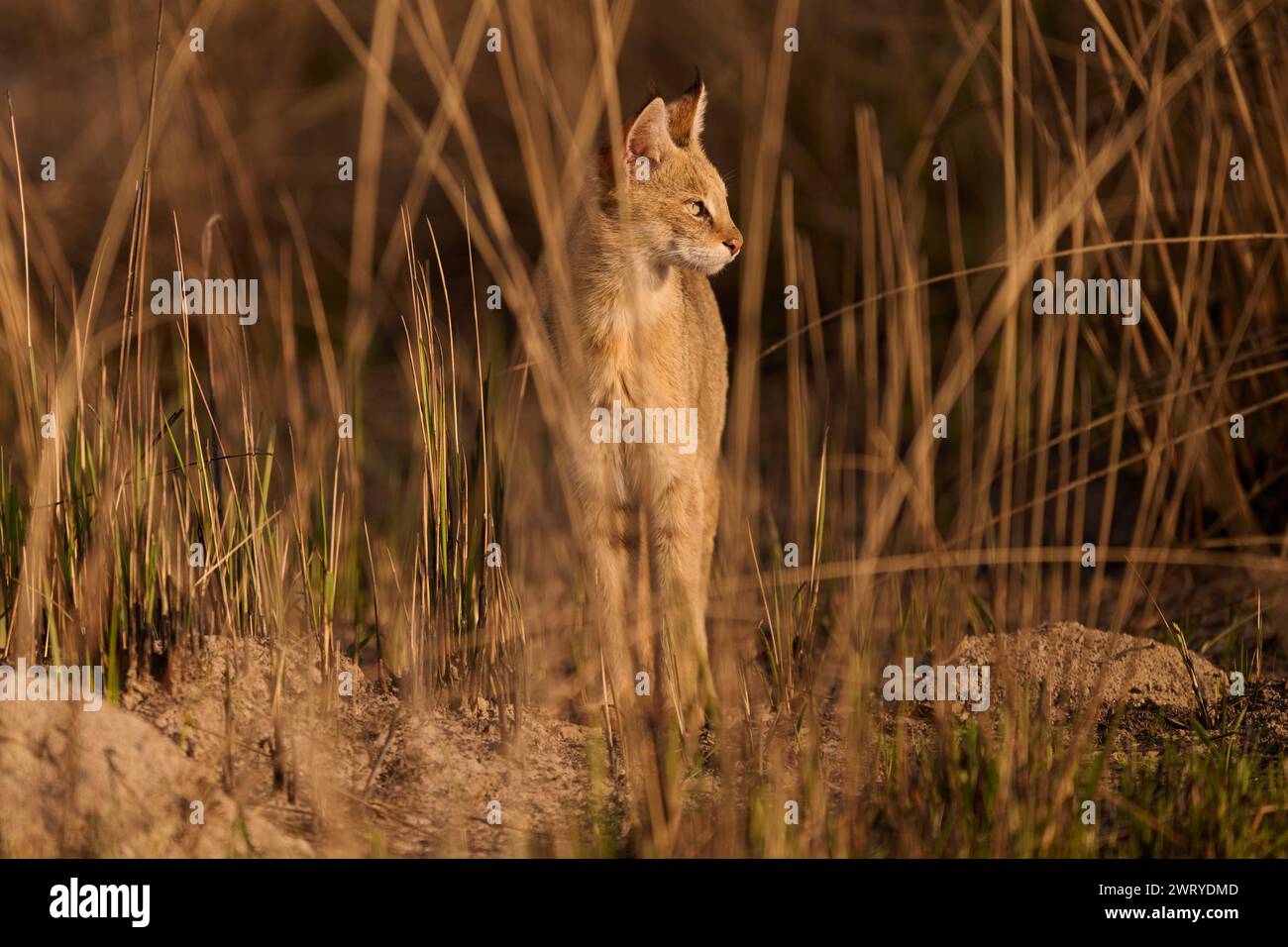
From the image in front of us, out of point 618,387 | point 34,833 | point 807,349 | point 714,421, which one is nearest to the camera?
point 34,833

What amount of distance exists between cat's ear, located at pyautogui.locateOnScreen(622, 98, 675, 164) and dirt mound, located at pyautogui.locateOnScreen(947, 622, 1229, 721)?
178 centimetres

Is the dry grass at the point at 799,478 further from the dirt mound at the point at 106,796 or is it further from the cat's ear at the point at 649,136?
the dirt mound at the point at 106,796

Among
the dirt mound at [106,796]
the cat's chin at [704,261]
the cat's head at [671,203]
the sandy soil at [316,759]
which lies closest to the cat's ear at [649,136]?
the cat's head at [671,203]

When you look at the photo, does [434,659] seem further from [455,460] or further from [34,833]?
[34,833]

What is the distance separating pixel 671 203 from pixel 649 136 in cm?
22

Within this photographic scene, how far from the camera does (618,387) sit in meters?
4.47

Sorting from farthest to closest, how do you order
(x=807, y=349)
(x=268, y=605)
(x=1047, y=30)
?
(x=807, y=349) → (x=1047, y=30) → (x=268, y=605)

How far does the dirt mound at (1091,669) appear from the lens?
3984mm

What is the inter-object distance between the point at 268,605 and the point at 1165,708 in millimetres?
2562

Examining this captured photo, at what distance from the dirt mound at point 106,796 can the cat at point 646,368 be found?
140cm

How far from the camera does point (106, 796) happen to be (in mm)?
3076

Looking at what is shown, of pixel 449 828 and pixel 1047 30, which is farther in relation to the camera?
pixel 1047 30

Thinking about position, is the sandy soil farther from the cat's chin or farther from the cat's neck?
A: the cat's chin

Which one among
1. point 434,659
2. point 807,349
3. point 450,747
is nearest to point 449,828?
point 450,747
